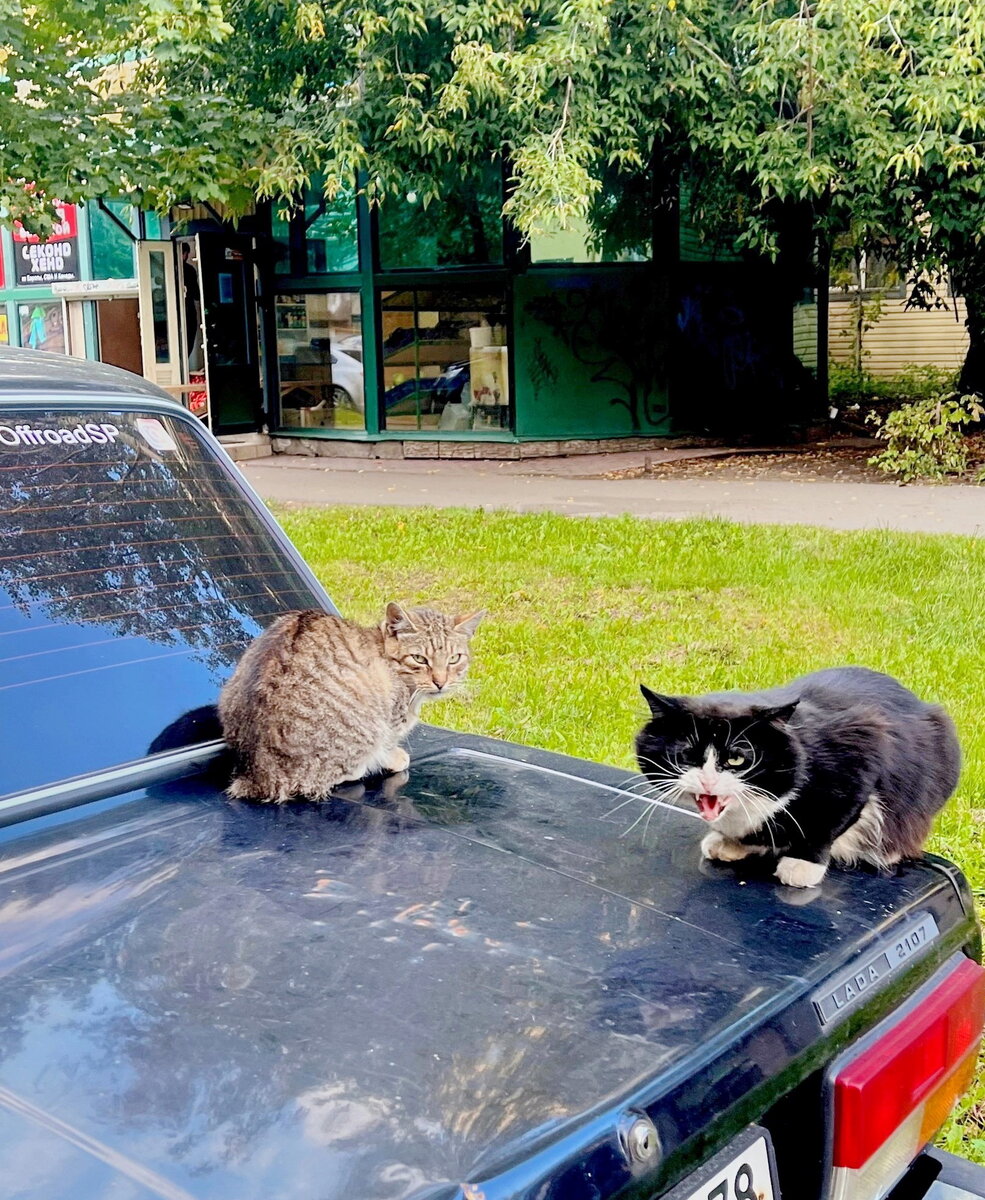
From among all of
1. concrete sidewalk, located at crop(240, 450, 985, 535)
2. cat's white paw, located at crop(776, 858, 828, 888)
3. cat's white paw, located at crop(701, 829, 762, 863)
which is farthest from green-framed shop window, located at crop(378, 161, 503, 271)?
cat's white paw, located at crop(776, 858, 828, 888)

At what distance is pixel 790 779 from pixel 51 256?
75.0ft

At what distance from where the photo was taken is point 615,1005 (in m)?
1.86

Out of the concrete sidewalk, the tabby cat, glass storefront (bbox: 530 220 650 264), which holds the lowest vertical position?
the concrete sidewalk

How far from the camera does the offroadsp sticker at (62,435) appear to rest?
2.73m

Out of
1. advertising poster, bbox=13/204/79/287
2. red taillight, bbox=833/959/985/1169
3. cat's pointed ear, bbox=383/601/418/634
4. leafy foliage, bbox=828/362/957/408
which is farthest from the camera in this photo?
leafy foliage, bbox=828/362/957/408

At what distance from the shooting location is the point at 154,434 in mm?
3100

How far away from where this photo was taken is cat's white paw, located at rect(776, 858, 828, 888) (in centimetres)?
238

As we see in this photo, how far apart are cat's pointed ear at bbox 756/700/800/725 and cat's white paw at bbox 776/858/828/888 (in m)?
0.27

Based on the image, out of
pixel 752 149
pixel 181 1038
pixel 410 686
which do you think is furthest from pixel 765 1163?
pixel 752 149

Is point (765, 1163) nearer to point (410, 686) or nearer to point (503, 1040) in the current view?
point (503, 1040)

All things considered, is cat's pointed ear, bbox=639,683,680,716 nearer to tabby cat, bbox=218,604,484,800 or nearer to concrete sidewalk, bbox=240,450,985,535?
tabby cat, bbox=218,604,484,800

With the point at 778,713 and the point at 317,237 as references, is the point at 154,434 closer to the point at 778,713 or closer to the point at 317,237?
the point at 778,713

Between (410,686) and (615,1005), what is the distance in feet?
4.79

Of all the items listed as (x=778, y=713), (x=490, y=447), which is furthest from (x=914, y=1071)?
(x=490, y=447)
